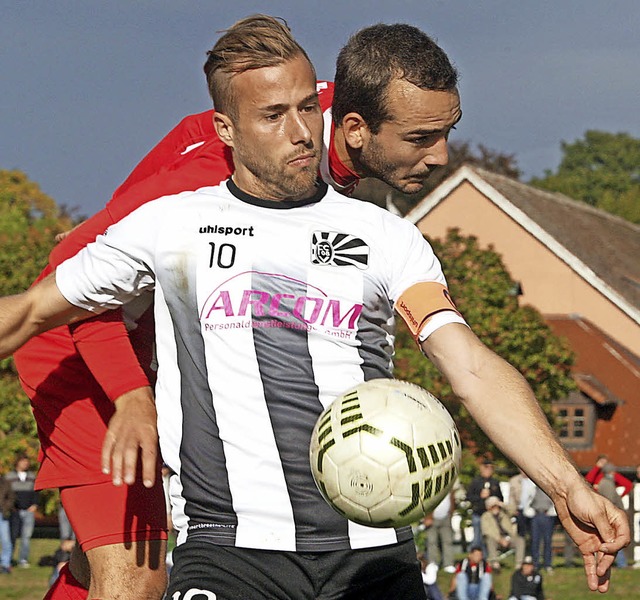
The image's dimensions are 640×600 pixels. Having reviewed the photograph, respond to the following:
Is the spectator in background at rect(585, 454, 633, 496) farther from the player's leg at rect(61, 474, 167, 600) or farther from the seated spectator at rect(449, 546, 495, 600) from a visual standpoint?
the player's leg at rect(61, 474, 167, 600)

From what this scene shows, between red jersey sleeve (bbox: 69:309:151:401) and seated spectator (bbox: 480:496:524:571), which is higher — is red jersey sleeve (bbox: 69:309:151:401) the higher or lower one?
the higher one

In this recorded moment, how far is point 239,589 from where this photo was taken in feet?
14.0

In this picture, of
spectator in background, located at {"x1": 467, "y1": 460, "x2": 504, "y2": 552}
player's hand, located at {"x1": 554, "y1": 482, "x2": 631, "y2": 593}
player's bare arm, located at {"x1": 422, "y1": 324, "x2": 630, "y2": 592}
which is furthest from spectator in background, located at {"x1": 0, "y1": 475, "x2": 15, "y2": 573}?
player's hand, located at {"x1": 554, "y1": 482, "x2": 631, "y2": 593}

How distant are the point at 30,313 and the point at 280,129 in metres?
1.20

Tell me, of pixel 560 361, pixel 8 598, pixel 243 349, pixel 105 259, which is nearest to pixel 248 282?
pixel 243 349

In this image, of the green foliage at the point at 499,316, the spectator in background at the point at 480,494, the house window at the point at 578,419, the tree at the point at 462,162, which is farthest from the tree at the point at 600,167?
the spectator in background at the point at 480,494

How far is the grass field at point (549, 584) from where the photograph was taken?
19.5 m

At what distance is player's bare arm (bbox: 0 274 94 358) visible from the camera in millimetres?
4590

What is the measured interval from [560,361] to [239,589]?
2717cm

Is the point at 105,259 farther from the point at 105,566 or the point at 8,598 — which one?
the point at 8,598

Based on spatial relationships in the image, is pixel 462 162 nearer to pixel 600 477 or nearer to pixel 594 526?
pixel 600 477

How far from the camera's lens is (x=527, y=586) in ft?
59.2

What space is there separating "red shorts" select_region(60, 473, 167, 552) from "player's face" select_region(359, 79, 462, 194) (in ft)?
5.70

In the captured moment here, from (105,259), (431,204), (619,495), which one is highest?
(431,204)
